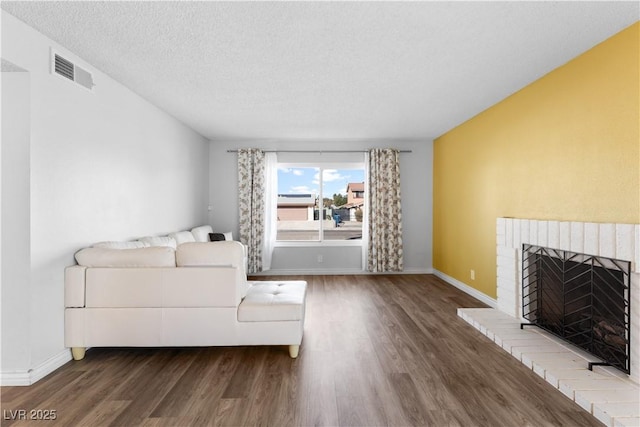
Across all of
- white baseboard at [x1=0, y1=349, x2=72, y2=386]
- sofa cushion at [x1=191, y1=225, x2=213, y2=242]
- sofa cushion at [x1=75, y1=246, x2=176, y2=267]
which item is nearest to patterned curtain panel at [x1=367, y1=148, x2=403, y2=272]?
sofa cushion at [x1=191, y1=225, x2=213, y2=242]

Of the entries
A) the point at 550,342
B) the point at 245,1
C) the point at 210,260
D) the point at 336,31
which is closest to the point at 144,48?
the point at 245,1

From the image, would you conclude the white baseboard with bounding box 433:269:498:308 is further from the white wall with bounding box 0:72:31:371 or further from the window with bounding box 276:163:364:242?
the white wall with bounding box 0:72:31:371

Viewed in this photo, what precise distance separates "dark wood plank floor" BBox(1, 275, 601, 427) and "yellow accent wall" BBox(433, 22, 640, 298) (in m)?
1.37

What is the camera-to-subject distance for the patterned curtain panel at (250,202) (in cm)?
635

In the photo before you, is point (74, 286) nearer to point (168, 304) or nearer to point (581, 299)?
point (168, 304)

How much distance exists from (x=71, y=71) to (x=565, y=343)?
4.60 meters

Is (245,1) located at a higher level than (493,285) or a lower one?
higher

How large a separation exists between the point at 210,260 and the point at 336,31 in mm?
1968

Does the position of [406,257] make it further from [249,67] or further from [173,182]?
[249,67]

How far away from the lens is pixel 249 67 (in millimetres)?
3135

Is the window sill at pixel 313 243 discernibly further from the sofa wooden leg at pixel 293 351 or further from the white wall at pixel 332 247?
the sofa wooden leg at pixel 293 351

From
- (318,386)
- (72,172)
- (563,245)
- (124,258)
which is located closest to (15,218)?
(72,172)

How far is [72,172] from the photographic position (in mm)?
2854

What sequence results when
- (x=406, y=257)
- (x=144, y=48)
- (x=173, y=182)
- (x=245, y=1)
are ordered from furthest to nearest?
(x=406, y=257)
(x=173, y=182)
(x=144, y=48)
(x=245, y=1)
